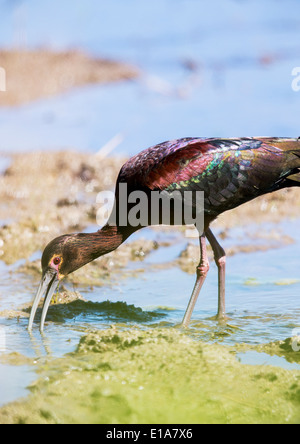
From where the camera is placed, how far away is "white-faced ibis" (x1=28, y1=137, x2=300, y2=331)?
5.75 meters

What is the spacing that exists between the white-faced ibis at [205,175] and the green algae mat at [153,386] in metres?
0.95

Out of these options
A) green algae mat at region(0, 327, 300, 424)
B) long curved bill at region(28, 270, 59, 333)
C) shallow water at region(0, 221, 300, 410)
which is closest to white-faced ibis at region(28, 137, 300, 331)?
long curved bill at region(28, 270, 59, 333)

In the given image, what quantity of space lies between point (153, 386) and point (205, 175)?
201 cm

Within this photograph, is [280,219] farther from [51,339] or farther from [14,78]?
[14,78]

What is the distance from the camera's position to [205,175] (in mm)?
5770

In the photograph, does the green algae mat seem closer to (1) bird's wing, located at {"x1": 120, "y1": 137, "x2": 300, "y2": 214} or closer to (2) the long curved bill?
(2) the long curved bill

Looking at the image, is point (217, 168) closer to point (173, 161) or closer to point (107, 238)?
point (173, 161)

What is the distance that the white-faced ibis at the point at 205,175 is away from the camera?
5746 millimetres

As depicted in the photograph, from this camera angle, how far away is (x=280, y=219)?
906 cm

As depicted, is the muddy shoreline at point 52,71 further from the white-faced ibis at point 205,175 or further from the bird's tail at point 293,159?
the bird's tail at point 293,159

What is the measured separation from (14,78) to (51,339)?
11.2 meters

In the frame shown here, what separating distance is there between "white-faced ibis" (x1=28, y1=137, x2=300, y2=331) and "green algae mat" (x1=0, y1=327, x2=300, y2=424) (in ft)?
3.12

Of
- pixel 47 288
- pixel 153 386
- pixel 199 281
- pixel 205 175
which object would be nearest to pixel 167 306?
pixel 199 281
